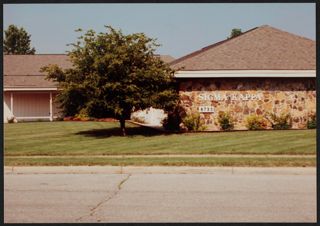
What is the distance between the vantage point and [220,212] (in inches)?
274

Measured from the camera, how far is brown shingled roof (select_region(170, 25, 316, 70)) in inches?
856

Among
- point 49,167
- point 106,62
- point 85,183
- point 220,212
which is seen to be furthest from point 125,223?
point 106,62

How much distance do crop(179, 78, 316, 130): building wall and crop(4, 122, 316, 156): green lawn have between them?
8.85 ft

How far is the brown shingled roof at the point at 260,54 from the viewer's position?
21734 mm

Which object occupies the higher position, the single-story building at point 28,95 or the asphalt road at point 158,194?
the single-story building at point 28,95

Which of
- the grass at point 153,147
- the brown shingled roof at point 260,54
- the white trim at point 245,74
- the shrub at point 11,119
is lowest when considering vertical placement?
the grass at point 153,147

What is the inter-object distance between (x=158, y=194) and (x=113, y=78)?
10.5 metres

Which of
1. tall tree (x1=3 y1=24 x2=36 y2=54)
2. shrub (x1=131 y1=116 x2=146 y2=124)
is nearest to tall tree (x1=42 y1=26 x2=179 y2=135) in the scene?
shrub (x1=131 y1=116 x2=146 y2=124)

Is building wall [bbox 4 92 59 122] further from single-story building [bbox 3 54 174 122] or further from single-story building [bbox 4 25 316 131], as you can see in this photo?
single-story building [bbox 4 25 316 131]

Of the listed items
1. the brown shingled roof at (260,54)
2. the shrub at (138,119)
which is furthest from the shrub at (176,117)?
the shrub at (138,119)

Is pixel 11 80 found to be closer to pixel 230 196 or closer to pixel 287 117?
pixel 287 117

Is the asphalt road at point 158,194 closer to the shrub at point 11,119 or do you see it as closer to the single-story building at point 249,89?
the single-story building at point 249,89

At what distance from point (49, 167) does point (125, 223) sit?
632 cm

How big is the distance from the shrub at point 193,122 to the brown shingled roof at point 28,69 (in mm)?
13739
